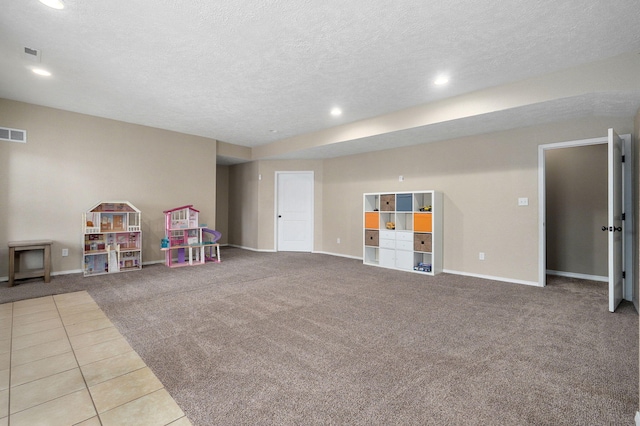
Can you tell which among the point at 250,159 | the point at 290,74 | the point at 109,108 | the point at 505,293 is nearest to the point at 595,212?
the point at 505,293

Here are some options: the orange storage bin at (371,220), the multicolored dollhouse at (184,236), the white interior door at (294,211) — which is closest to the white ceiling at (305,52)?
the orange storage bin at (371,220)

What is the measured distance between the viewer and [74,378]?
1893mm

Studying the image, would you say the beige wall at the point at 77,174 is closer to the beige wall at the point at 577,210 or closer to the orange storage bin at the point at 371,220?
the orange storage bin at the point at 371,220

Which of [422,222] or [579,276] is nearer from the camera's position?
[579,276]

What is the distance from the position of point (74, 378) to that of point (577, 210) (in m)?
6.81

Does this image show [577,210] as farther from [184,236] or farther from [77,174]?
[77,174]

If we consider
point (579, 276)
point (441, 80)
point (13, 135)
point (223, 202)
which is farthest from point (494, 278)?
point (13, 135)

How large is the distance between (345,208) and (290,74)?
3.85m

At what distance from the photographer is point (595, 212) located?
481cm

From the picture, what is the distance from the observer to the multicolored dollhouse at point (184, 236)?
5.45 meters

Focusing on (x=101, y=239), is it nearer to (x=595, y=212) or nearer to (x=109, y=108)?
(x=109, y=108)

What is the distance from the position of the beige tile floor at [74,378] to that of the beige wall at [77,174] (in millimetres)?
2132

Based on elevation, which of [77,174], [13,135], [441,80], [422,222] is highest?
[441,80]

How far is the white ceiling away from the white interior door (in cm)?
304
